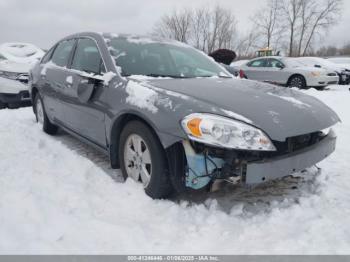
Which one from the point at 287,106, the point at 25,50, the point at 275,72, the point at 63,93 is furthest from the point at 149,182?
the point at 275,72

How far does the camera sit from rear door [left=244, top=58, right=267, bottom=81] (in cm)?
1270

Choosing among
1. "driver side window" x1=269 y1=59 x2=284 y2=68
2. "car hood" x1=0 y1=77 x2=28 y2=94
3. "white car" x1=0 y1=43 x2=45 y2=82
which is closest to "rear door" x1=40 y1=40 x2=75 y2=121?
"car hood" x1=0 y1=77 x2=28 y2=94

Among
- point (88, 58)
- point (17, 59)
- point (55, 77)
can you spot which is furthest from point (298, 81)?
point (88, 58)

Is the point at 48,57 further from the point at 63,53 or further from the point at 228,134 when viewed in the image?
the point at 228,134

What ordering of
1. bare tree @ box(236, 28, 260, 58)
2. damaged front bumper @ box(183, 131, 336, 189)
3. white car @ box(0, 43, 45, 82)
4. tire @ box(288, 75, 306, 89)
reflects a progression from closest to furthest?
damaged front bumper @ box(183, 131, 336, 189)
white car @ box(0, 43, 45, 82)
tire @ box(288, 75, 306, 89)
bare tree @ box(236, 28, 260, 58)

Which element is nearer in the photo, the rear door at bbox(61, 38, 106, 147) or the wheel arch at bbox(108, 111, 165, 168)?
the wheel arch at bbox(108, 111, 165, 168)

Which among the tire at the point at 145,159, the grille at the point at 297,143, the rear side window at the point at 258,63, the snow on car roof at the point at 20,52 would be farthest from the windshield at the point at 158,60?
the rear side window at the point at 258,63

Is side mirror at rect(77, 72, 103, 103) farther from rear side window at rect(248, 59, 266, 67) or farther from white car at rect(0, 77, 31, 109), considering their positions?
rear side window at rect(248, 59, 266, 67)

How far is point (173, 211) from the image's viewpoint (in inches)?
107

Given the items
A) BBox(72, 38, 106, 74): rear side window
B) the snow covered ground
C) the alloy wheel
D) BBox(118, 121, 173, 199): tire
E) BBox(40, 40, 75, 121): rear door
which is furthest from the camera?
BBox(40, 40, 75, 121): rear door

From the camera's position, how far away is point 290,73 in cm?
1197

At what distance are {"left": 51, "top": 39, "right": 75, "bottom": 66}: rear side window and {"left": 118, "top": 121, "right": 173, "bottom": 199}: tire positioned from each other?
192cm

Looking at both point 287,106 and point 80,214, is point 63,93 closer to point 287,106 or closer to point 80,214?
point 80,214

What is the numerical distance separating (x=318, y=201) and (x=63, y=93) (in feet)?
10.5
